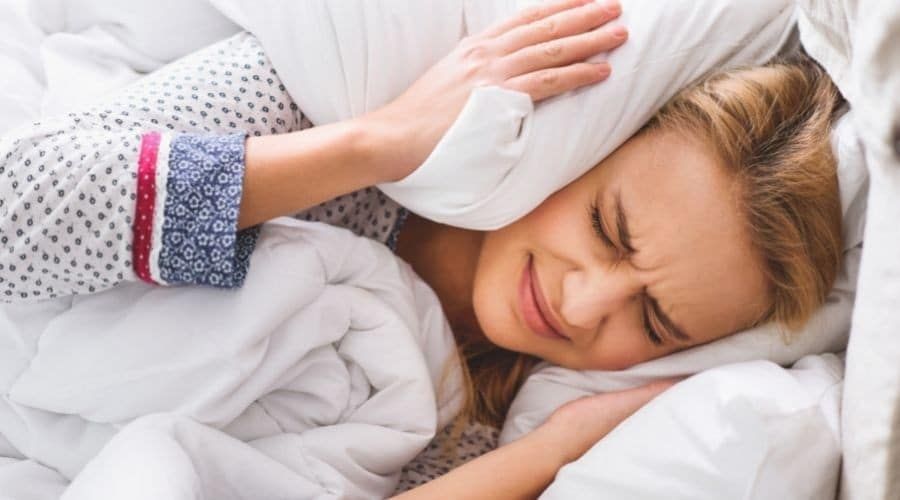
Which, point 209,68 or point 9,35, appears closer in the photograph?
point 209,68

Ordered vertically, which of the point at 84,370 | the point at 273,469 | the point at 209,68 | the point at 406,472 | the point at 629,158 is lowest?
the point at 406,472

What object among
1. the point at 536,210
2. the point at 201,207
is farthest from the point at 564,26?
the point at 201,207

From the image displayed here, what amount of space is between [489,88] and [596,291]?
240 mm

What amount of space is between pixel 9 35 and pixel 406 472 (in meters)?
0.75

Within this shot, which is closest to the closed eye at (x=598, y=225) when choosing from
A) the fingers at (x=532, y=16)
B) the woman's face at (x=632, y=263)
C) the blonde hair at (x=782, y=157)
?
the woman's face at (x=632, y=263)

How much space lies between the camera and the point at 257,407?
98 centimetres

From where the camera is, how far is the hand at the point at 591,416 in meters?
0.98

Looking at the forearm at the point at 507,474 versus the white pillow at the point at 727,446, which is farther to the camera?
the forearm at the point at 507,474

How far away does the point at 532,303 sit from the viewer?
996 mm

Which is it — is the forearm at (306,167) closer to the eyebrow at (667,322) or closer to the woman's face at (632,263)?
the woman's face at (632,263)

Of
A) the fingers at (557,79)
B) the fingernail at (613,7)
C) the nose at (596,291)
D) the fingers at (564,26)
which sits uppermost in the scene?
the fingernail at (613,7)

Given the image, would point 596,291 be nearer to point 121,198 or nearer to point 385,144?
point 385,144

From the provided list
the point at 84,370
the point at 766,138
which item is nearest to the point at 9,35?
the point at 84,370

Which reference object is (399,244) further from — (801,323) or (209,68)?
(801,323)
